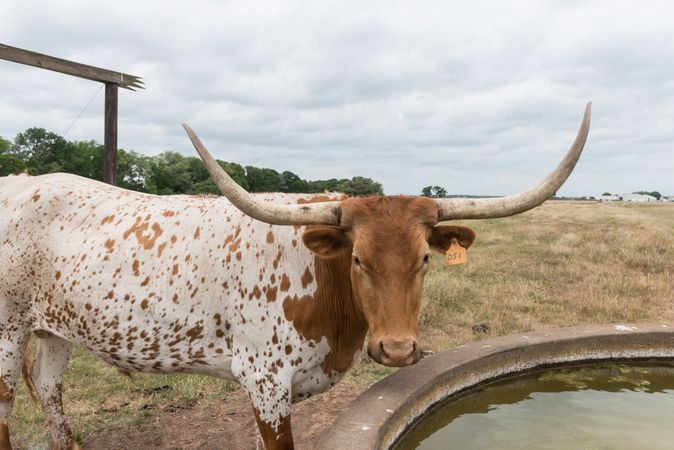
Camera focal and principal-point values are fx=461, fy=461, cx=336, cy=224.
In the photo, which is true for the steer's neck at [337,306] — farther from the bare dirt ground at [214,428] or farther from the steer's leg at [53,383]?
the steer's leg at [53,383]

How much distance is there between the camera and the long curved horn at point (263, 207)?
2310 millimetres

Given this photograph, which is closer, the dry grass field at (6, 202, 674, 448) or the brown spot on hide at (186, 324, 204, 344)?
the brown spot on hide at (186, 324, 204, 344)

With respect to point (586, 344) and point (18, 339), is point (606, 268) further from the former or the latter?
point (18, 339)

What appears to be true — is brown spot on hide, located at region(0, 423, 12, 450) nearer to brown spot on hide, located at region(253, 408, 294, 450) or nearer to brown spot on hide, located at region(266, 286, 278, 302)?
brown spot on hide, located at region(253, 408, 294, 450)

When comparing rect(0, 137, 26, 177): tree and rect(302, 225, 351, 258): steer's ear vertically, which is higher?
rect(0, 137, 26, 177): tree

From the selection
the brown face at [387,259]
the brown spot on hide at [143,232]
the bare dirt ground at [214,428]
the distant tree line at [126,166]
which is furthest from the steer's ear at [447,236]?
the distant tree line at [126,166]

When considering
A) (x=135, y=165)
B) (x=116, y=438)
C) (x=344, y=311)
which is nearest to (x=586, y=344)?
(x=344, y=311)

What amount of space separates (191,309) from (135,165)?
202 feet

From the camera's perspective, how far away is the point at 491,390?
4.31m

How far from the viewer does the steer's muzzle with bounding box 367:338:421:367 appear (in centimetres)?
223

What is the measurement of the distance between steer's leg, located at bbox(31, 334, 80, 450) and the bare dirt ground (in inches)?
10.9

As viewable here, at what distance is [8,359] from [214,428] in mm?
1744

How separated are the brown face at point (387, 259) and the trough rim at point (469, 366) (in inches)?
Answer: 27.7

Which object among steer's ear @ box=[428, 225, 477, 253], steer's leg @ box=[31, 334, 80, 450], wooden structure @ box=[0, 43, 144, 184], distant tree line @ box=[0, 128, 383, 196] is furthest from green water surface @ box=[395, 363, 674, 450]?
distant tree line @ box=[0, 128, 383, 196]
